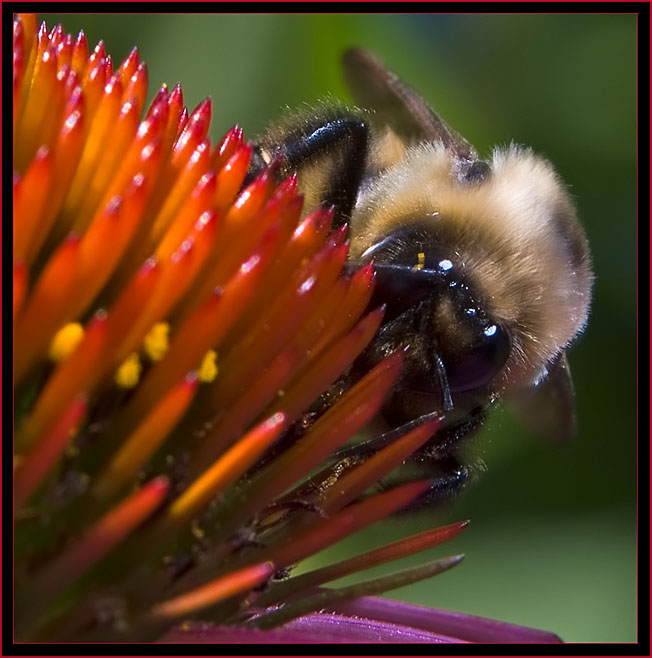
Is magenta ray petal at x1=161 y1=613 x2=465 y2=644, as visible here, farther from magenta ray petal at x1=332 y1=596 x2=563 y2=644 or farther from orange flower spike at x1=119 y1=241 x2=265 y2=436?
orange flower spike at x1=119 y1=241 x2=265 y2=436

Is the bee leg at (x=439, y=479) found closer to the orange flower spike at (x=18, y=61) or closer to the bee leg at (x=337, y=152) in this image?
the bee leg at (x=337, y=152)

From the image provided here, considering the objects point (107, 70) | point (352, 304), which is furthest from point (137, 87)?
point (352, 304)

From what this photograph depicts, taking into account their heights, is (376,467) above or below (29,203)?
below

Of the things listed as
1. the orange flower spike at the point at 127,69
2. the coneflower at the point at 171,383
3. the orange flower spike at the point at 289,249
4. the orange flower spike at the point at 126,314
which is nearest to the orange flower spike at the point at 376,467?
the coneflower at the point at 171,383

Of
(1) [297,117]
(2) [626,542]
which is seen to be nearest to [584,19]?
(2) [626,542]

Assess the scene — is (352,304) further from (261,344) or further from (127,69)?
(127,69)

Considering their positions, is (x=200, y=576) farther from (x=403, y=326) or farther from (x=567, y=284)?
(x=567, y=284)
